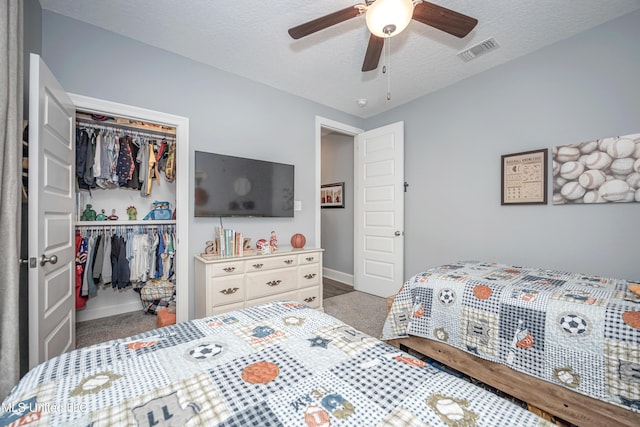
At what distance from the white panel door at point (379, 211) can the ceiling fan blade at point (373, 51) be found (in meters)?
1.57

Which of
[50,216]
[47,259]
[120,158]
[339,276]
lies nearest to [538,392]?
[47,259]

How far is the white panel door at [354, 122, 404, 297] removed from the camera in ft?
11.7

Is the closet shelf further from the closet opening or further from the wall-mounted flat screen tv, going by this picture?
the wall-mounted flat screen tv

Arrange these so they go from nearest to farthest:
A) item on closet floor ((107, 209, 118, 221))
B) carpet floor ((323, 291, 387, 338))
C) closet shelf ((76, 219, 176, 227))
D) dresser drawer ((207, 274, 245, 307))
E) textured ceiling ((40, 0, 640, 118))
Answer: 1. textured ceiling ((40, 0, 640, 118))
2. dresser drawer ((207, 274, 245, 307))
3. carpet floor ((323, 291, 387, 338))
4. closet shelf ((76, 219, 176, 227))
5. item on closet floor ((107, 209, 118, 221))

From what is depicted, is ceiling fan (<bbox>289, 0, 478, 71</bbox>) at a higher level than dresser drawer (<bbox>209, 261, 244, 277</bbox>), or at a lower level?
higher

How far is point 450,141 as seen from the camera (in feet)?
10.5

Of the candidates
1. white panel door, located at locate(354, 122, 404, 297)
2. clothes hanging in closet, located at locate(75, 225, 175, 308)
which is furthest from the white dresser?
white panel door, located at locate(354, 122, 404, 297)

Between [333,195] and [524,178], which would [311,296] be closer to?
[333,195]

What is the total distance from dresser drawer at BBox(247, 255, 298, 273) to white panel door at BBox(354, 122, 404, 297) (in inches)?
54.6

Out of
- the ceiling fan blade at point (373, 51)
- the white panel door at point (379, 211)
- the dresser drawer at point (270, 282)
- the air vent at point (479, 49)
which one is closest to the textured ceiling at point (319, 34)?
the air vent at point (479, 49)

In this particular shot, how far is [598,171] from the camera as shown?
2229 mm

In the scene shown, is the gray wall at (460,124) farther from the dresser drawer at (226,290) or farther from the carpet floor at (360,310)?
the carpet floor at (360,310)

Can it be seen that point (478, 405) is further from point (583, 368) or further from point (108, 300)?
point (108, 300)

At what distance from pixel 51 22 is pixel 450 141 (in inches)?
150
